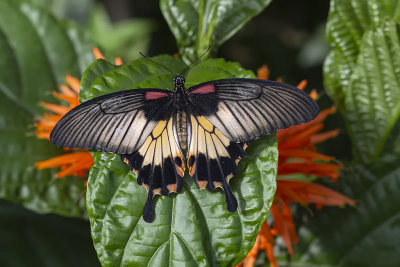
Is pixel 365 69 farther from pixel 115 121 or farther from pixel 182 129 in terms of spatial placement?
pixel 115 121

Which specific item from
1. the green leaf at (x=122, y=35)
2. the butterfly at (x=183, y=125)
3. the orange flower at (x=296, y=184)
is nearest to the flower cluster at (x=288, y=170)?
the orange flower at (x=296, y=184)

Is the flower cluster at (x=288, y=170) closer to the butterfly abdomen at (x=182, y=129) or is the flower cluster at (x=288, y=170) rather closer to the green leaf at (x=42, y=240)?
the butterfly abdomen at (x=182, y=129)

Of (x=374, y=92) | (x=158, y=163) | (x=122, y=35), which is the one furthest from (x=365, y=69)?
(x=122, y=35)

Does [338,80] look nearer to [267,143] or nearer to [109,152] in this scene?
[267,143]

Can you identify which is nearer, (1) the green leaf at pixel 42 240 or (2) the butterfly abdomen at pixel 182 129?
(2) the butterfly abdomen at pixel 182 129

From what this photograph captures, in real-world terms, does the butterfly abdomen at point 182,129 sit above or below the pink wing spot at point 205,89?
below

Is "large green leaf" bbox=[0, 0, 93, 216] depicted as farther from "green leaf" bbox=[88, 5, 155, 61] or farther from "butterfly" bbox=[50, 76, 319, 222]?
"green leaf" bbox=[88, 5, 155, 61]

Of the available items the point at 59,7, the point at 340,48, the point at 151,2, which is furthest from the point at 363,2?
the point at 151,2
